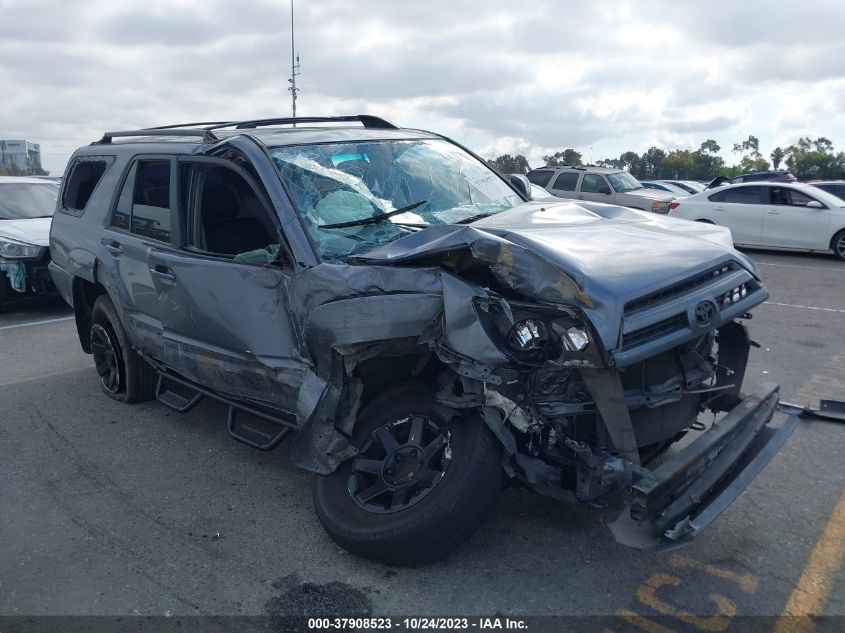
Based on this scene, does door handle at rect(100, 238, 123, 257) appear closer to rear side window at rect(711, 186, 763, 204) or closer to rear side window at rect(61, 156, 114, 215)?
rear side window at rect(61, 156, 114, 215)

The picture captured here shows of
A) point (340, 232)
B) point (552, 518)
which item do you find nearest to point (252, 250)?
point (340, 232)

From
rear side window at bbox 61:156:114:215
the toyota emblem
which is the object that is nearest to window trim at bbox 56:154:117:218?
rear side window at bbox 61:156:114:215

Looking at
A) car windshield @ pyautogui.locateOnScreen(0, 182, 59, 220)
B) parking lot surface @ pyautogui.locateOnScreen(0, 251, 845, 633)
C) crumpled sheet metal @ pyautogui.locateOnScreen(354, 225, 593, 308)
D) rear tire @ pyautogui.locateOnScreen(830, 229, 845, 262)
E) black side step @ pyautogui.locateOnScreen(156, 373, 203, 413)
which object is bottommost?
parking lot surface @ pyautogui.locateOnScreen(0, 251, 845, 633)

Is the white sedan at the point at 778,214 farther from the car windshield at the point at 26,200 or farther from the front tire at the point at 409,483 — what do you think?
the front tire at the point at 409,483

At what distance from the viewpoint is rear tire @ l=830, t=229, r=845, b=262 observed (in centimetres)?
1391

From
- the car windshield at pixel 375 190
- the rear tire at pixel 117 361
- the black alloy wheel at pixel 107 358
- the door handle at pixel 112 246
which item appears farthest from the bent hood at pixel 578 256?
the black alloy wheel at pixel 107 358

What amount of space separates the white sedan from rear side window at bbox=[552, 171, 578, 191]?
11.3 feet

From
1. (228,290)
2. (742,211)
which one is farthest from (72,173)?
(742,211)

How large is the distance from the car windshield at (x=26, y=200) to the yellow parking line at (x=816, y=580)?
10558 mm

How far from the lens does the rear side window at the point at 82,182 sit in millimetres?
5938

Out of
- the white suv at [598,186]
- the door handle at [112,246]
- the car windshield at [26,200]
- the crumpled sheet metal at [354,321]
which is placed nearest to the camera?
the crumpled sheet metal at [354,321]

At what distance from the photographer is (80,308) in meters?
6.33

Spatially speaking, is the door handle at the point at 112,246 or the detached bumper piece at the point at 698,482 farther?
the door handle at the point at 112,246

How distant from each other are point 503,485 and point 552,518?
0.62 meters
